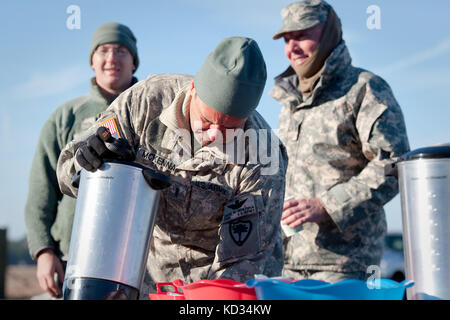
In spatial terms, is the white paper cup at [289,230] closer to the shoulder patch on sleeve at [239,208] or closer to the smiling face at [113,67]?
the shoulder patch on sleeve at [239,208]

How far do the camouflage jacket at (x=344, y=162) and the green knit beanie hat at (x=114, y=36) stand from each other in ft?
4.14

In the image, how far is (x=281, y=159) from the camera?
2.92 metres

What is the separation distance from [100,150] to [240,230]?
0.86 metres

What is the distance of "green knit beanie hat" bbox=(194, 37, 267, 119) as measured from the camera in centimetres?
236

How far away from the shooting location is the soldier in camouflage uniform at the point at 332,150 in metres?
3.68

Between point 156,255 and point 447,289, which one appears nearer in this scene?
point 447,289

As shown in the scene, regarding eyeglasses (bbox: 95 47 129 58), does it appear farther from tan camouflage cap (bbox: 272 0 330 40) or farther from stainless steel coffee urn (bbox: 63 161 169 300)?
stainless steel coffee urn (bbox: 63 161 169 300)

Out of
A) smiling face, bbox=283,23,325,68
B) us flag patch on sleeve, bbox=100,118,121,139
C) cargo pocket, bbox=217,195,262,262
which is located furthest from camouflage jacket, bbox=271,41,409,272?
us flag patch on sleeve, bbox=100,118,121,139

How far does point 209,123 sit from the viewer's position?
2.59 m

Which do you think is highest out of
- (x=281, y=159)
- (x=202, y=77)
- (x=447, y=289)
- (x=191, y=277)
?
(x=202, y=77)

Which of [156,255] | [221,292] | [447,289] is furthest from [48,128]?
[447,289]

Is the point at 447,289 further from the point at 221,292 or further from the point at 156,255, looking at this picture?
the point at 156,255

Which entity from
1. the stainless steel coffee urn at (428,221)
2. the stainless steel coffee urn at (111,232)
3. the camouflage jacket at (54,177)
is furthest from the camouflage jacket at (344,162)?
the stainless steel coffee urn at (111,232)
